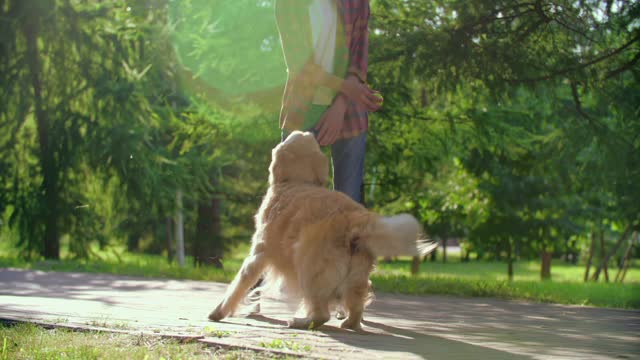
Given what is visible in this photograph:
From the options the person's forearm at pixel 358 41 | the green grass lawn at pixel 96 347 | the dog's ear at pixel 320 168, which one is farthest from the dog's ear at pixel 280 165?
the green grass lawn at pixel 96 347

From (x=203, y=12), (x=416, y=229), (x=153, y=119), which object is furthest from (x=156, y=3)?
(x=416, y=229)

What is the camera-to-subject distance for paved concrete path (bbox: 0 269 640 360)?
3.70 metres

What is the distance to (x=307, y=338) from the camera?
3.97 meters

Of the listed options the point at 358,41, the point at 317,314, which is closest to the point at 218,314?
the point at 317,314

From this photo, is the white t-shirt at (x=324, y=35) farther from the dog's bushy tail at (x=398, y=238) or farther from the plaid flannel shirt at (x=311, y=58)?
the dog's bushy tail at (x=398, y=238)

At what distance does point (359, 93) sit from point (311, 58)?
36 centimetres

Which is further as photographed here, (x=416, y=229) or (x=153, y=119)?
(x=153, y=119)

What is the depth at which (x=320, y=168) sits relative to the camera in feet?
14.8

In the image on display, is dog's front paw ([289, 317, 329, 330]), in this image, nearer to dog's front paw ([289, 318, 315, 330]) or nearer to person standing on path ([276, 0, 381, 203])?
dog's front paw ([289, 318, 315, 330])

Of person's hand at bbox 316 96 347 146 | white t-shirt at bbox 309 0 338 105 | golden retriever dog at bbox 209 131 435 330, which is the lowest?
golden retriever dog at bbox 209 131 435 330

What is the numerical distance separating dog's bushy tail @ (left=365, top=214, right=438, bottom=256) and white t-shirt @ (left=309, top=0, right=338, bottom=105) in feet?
4.28

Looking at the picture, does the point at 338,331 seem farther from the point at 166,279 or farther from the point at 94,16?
the point at 94,16

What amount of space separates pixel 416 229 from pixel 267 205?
3.00 feet

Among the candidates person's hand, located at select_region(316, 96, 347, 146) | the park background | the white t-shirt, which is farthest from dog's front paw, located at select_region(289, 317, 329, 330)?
the park background
